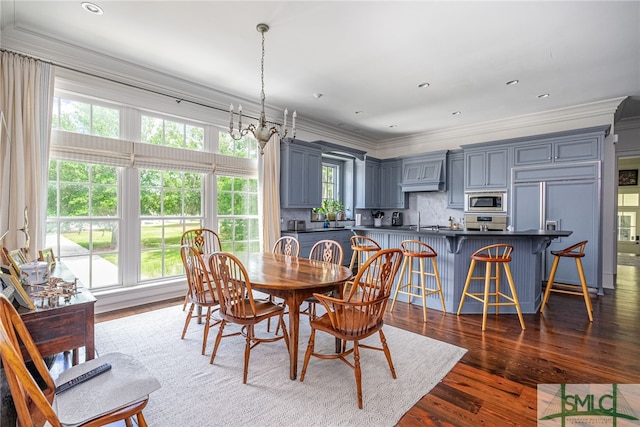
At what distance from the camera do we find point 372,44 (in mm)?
3094

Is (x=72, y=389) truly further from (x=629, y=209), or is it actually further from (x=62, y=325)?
(x=629, y=209)

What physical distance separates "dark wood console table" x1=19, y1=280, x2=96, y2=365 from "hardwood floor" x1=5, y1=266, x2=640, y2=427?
1.84 metres

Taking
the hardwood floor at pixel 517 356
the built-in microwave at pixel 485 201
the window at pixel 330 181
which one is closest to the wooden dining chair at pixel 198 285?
the hardwood floor at pixel 517 356

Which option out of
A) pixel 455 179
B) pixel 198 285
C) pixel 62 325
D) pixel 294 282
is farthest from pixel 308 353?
pixel 455 179

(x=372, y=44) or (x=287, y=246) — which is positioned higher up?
(x=372, y=44)

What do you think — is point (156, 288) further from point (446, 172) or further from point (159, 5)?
point (446, 172)

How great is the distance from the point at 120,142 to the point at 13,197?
3.81ft

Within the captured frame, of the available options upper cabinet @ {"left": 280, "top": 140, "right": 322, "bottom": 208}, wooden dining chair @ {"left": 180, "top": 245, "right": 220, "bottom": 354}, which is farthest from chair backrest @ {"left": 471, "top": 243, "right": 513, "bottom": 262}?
upper cabinet @ {"left": 280, "top": 140, "right": 322, "bottom": 208}

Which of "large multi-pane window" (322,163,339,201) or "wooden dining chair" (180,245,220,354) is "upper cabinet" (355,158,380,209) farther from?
"wooden dining chair" (180,245,220,354)

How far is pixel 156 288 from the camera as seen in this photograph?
→ 402cm

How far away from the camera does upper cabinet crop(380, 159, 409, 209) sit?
6949 mm

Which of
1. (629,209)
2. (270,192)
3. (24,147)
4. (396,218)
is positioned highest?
(24,147)

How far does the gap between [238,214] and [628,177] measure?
1048cm

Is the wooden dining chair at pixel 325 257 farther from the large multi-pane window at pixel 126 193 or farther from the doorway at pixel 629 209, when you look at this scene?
the doorway at pixel 629 209
